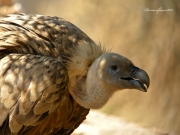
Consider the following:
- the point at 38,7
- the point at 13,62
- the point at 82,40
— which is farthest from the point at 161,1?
the point at 13,62

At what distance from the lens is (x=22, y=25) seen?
17.9 ft

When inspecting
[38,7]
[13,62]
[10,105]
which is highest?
[13,62]

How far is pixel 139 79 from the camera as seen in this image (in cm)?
498

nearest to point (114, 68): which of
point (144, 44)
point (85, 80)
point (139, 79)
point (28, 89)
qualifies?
point (139, 79)

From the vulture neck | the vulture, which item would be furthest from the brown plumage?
the vulture neck

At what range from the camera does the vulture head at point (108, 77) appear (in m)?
5.08

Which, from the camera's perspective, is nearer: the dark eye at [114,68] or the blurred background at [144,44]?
the dark eye at [114,68]

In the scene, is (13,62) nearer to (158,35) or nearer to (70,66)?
(70,66)

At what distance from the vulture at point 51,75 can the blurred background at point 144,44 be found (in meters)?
5.04

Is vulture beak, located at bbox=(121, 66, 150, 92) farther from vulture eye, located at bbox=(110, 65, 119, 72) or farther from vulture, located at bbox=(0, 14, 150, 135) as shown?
vulture eye, located at bbox=(110, 65, 119, 72)

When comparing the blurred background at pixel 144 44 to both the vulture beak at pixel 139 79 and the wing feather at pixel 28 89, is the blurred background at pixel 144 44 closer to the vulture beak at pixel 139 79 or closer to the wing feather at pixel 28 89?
the vulture beak at pixel 139 79

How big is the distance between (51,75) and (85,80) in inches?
27.5

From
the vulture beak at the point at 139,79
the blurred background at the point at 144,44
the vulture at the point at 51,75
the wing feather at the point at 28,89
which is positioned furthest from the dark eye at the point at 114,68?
the blurred background at the point at 144,44

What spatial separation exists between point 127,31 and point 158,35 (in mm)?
778
